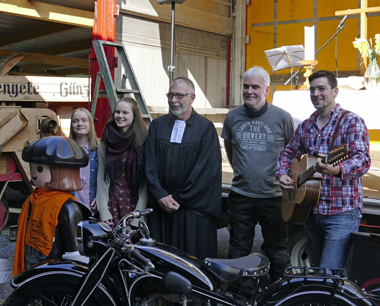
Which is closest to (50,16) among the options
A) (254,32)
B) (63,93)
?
(63,93)

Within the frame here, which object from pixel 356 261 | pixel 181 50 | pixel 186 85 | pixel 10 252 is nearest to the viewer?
pixel 356 261

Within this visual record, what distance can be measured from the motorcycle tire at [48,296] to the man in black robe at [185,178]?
2.82 feet

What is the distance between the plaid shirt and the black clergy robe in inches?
27.5

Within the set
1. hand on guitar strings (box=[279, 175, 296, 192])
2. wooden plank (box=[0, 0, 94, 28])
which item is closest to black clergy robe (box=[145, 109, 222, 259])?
hand on guitar strings (box=[279, 175, 296, 192])

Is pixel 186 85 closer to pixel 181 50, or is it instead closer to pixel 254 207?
pixel 254 207

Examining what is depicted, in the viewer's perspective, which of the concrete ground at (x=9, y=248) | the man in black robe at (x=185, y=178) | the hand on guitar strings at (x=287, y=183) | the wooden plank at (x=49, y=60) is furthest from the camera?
the wooden plank at (x=49, y=60)

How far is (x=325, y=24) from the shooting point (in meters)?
8.61

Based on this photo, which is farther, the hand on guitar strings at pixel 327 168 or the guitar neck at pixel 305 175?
the guitar neck at pixel 305 175

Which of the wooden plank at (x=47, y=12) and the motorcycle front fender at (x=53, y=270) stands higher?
the wooden plank at (x=47, y=12)

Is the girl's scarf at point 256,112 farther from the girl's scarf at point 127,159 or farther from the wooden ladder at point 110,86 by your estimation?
the wooden ladder at point 110,86

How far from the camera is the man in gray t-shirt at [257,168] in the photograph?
3148 millimetres

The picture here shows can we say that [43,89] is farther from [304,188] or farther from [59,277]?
[304,188]

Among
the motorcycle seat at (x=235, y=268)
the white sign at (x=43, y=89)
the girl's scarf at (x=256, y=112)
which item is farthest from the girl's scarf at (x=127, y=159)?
the white sign at (x=43, y=89)

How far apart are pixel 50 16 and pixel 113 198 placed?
4.02m
